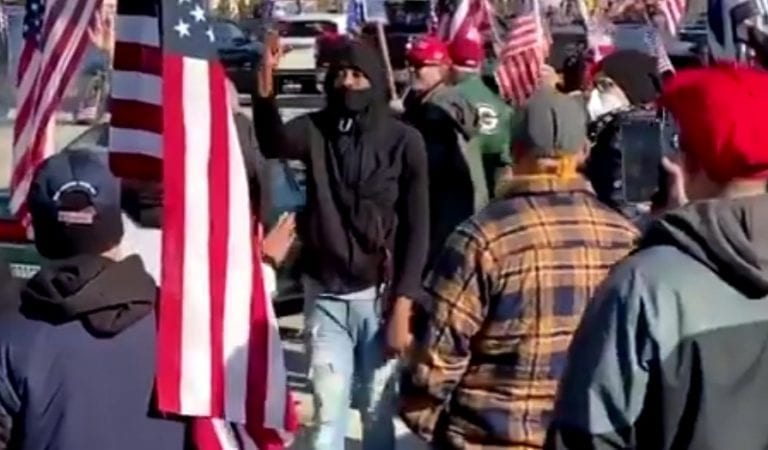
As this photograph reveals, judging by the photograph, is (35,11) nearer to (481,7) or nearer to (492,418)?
(492,418)

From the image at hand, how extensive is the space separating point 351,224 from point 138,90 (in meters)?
2.20

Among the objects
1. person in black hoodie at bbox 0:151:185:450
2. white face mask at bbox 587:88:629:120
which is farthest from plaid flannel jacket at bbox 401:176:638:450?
white face mask at bbox 587:88:629:120

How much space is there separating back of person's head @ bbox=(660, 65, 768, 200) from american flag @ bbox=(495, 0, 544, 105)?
27.2ft

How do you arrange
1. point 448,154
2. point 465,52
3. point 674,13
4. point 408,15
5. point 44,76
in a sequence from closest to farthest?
1. point 44,76
2. point 448,154
3. point 465,52
4. point 674,13
5. point 408,15

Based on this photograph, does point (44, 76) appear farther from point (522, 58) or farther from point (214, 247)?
point (522, 58)

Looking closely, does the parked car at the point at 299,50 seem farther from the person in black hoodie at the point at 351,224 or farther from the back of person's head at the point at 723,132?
the back of person's head at the point at 723,132

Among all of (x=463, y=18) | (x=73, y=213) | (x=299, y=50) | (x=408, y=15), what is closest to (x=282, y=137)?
(x=73, y=213)

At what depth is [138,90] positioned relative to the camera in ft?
19.5

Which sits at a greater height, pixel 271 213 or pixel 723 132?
pixel 723 132

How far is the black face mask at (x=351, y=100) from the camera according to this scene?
8055 mm

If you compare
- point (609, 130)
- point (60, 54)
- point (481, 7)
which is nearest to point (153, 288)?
point (60, 54)

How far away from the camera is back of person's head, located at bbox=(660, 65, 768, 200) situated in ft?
12.6

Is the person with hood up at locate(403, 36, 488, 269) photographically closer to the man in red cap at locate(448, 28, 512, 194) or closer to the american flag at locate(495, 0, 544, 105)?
the man in red cap at locate(448, 28, 512, 194)

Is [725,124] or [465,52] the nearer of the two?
[725,124]
